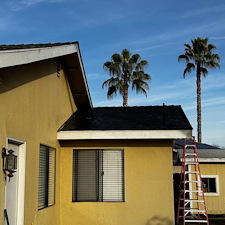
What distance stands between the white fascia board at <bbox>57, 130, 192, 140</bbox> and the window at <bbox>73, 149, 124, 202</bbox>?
58cm

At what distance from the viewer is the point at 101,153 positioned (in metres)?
8.99

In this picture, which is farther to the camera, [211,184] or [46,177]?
[211,184]

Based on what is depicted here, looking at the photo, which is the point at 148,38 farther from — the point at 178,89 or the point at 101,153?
the point at 101,153

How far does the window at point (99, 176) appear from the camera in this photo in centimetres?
888

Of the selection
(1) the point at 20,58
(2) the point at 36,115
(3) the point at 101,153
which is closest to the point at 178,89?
(3) the point at 101,153

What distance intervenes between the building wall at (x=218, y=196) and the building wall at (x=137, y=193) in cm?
663

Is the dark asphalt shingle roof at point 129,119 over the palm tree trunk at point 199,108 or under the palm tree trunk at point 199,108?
under

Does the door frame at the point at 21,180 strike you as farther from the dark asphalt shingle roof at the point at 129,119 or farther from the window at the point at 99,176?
the window at the point at 99,176

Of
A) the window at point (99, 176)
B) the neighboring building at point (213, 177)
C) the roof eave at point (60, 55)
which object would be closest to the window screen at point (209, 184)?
the neighboring building at point (213, 177)

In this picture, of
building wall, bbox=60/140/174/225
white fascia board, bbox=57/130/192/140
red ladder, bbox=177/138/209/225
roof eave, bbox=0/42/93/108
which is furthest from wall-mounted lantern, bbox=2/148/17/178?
red ladder, bbox=177/138/209/225

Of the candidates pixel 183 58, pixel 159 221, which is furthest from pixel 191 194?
pixel 183 58

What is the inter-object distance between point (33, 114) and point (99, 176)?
279 centimetres

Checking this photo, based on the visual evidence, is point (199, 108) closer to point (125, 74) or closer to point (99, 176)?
point (125, 74)

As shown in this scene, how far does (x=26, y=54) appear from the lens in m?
5.36
